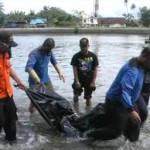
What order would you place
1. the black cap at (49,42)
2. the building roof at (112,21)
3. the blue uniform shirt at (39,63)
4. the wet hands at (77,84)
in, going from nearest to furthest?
1. the black cap at (49,42)
2. the blue uniform shirt at (39,63)
3. the wet hands at (77,84)
4. the building roof at (112,21)

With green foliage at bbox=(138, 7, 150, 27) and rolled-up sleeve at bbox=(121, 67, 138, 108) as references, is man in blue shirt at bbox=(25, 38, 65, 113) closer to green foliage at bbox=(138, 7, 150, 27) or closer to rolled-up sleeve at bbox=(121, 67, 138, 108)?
rolled-up sleeve at bbox=(121, 67, 138, 108)

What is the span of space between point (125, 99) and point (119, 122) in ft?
2.15

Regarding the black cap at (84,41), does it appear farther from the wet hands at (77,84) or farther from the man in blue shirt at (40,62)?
the wet hands at (77,84)

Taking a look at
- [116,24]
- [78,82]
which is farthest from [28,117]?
[116,24]

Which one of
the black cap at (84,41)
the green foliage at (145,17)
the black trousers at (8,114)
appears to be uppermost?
the black cap at (84,41)

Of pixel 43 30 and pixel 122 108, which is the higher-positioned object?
pixel 122 108

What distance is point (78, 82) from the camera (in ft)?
37.2

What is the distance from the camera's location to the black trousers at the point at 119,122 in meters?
7.40

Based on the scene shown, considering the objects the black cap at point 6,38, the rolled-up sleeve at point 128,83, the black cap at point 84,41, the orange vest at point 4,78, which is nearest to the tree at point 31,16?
the black cap at point 84,41

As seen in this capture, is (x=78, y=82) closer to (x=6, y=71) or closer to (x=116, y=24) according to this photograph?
(x=6, y=71)

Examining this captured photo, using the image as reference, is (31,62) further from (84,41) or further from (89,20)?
(89,20)

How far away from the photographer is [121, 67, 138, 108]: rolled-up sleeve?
6.88m

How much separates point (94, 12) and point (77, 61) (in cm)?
14976

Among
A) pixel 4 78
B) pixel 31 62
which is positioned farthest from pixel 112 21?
pixel 4 78
